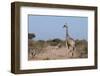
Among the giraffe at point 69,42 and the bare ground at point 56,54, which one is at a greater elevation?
the giraffe at point 69,42

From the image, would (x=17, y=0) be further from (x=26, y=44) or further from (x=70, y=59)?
(x=70, y=59)

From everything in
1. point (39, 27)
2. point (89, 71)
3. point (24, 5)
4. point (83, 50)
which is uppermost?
point (24, 5)

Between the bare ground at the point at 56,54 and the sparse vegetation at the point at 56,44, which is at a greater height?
the sparse vegetation at the point at 56,44

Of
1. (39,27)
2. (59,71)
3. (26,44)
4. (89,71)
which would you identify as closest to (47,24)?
(39,27)

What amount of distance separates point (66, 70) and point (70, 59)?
0.09m

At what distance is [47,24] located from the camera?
5.81 feet

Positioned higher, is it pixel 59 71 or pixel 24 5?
pixel 24 5

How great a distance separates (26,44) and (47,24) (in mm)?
219

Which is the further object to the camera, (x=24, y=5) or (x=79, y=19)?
(x=79, y=19)

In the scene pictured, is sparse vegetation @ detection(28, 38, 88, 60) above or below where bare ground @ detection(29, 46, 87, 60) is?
above

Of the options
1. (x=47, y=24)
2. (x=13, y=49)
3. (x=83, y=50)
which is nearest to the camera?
(x=13, y=49)

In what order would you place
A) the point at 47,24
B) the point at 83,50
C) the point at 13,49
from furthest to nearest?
the point at 83,50 < the point at 47,24 < the point at 13,49

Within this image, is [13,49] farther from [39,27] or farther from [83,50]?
[83,50]

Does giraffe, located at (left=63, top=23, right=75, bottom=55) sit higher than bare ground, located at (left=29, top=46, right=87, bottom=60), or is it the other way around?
giraffe, located at (left=63, top=23, right=75, bottom=55)
